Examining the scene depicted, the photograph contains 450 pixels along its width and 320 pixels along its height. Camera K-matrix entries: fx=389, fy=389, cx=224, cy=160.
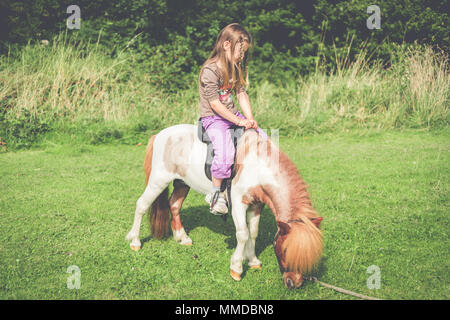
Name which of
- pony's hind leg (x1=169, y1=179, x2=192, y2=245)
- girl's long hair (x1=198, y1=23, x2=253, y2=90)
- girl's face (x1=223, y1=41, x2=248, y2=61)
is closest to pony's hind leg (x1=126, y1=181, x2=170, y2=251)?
pony's hind leg (x1=169, y1=179, x2=192, y2=245)

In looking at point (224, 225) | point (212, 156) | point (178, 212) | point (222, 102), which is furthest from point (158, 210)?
point (222, 102)

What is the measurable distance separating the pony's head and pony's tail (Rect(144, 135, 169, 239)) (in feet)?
5.65

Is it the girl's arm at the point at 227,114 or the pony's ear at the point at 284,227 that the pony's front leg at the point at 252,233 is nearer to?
the pony's ear at the point at 284,227

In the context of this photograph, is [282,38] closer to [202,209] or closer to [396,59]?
[396,59]

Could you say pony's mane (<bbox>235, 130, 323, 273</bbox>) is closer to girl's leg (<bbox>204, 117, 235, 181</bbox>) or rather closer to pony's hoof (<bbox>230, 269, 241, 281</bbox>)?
girl's leg (<bbox>204, 117, 235, 181</bbox>)

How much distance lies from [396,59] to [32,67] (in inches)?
395

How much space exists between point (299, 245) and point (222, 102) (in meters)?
1.70

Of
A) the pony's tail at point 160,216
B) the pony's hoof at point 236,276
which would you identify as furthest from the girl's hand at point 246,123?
the pony's hoof at point 236,276

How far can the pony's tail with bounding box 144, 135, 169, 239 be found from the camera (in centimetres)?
447

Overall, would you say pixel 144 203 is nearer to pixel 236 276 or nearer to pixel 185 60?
pixel 236 276

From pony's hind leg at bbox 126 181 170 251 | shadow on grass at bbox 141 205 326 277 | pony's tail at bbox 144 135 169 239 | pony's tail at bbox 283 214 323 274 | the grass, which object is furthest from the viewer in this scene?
the grass

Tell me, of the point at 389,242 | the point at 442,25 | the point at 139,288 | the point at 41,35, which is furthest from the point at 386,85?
the point at 41,35

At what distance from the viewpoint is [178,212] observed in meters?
4.61

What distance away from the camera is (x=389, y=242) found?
174 inches
